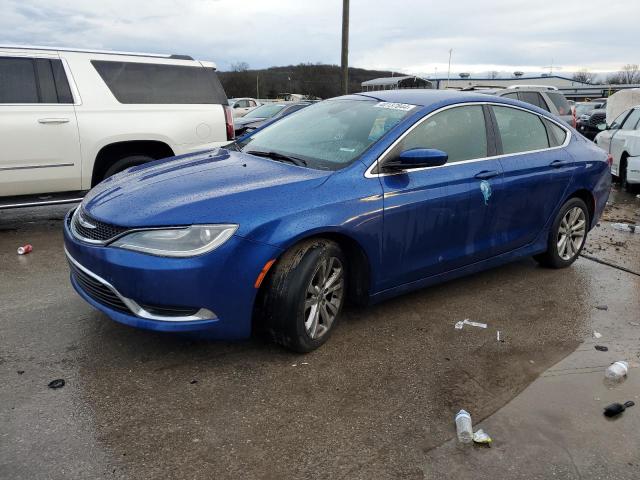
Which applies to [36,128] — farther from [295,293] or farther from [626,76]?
[626,76]

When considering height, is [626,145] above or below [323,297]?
above

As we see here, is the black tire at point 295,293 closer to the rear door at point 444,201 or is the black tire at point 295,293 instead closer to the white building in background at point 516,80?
the rear door at point 444,201

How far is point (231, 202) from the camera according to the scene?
3.13 metres

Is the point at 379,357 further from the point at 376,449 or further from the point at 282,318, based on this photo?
the point at 376,449

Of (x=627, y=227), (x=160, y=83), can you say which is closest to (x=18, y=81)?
(x=160, y=83)

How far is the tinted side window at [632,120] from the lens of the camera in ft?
34.0

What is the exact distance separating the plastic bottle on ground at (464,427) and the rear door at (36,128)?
494 cm

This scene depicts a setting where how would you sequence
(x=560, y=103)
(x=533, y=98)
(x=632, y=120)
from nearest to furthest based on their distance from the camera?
1. (x=632, y=120)
2. (x=533, y=98)
3. (x=560, y=103)

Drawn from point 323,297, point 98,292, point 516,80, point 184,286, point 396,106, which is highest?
point 516,80

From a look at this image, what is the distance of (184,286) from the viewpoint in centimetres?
295

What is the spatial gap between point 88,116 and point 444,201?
417 centimetres

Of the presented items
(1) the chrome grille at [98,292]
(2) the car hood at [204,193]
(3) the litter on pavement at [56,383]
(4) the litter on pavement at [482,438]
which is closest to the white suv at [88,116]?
(2) the car hood at [204,193]

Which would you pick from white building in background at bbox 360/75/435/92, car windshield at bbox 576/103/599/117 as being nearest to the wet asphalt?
car windshield at bbox 576/103/599/117

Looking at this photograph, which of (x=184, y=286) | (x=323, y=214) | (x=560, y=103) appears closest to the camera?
(x=184, y=286)
